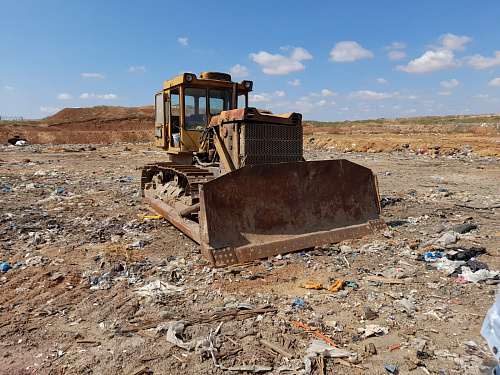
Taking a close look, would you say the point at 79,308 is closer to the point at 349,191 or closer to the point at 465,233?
the point at 349,191

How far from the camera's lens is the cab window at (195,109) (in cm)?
732

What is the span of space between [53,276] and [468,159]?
18.9 meters

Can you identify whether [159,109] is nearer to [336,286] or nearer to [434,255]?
→ [336,286]

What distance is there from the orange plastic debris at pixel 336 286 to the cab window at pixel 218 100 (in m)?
4.48

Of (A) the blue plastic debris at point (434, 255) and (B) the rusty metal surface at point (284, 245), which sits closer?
Result: (B) the rusty metal surface at point (284, 245)

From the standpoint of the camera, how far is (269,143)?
592 cm

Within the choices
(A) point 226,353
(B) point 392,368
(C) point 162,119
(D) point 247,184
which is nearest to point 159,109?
(C) point 162,119

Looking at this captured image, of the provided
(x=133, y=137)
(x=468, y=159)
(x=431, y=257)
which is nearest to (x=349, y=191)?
(x=431, y=257)

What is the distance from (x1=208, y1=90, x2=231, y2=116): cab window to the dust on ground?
97.9 inches

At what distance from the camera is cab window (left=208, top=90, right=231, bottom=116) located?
7438 mm

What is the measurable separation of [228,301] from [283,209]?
1815 mm

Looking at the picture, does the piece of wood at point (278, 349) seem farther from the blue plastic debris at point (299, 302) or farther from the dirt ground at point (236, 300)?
the blue plastic debris at point (299, 302)

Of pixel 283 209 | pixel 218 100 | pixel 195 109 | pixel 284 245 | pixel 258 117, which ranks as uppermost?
pixel 218 100

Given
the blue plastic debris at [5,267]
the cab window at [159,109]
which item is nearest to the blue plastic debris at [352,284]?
the blue plastic debris at [5,267]
